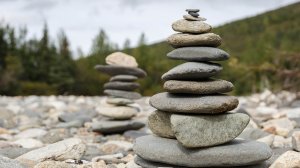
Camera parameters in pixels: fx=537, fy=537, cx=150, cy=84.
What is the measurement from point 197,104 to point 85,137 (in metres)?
4.82

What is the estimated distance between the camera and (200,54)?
5934 millimetres

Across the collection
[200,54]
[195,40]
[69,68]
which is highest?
[195,40]

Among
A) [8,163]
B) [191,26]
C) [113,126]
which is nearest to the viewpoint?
[8,163]

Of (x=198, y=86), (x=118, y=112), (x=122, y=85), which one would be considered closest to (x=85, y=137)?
(x=118, y=112)

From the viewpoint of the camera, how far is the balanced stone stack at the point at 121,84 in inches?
410

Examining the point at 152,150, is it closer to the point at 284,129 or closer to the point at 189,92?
the point at 189,92

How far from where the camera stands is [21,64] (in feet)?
113

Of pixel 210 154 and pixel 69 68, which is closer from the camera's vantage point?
pixel 210 154

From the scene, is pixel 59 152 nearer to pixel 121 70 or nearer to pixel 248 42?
pixel 121 70

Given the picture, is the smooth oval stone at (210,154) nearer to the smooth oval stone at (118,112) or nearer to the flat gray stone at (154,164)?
the flat gray stone at (154,164)

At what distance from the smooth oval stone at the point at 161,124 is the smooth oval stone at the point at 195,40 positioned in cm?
83

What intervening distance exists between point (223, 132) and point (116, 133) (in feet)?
16.8

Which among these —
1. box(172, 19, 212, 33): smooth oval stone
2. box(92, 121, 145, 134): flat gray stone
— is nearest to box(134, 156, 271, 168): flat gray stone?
box(172, 19, 212, 33): smooth oval stone

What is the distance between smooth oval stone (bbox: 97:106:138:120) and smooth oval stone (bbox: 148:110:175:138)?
165 inches
